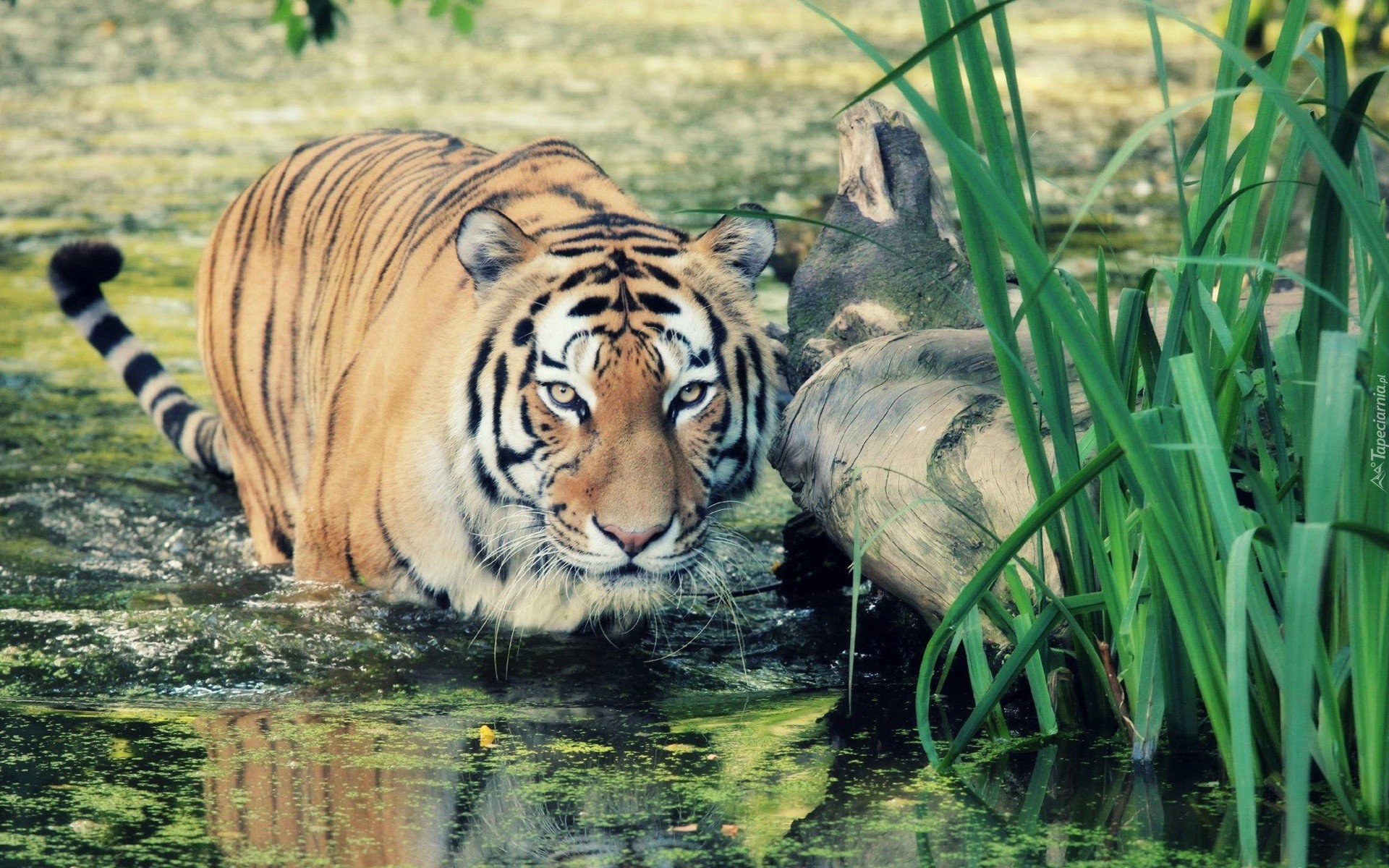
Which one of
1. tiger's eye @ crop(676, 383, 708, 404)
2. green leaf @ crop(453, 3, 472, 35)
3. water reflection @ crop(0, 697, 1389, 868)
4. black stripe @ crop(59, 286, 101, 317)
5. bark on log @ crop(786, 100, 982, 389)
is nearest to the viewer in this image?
water reflection @ crop(0, 697, 1389, 868)

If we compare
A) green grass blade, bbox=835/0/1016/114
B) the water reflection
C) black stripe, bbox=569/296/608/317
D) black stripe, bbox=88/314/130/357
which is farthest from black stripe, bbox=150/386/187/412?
green grass blade, bbox=835/0/1016/114

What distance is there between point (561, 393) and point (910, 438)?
609 millimetres

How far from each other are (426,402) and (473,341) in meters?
0.16

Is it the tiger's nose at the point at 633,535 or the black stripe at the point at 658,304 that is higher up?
the black stripe at the point at 658,304

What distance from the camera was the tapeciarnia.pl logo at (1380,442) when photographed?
1.91 m

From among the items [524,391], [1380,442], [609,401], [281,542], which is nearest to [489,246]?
[524,391]

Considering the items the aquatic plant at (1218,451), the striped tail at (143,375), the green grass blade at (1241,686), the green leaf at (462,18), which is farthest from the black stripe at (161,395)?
the green grass blade at (1241,686)

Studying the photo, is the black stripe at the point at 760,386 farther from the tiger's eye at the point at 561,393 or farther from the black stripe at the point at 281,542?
the black stripe at the point at 281,542

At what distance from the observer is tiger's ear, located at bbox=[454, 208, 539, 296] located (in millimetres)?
2900

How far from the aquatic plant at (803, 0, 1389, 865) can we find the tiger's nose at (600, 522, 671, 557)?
0.58 meters

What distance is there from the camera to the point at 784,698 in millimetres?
2812

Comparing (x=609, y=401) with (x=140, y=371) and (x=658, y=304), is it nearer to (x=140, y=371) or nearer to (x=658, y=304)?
(x=658, y=304)

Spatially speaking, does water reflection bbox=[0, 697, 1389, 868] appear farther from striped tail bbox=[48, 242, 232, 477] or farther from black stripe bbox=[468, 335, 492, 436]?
striped tail bbox=[48, 242, 232, 477]

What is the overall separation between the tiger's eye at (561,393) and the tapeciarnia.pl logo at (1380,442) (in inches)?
53.7
